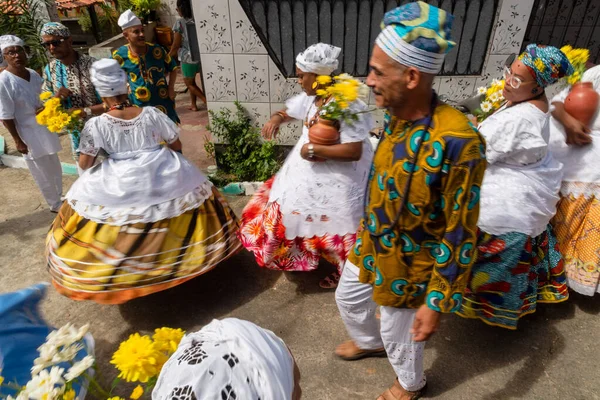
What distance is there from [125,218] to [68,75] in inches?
76.7

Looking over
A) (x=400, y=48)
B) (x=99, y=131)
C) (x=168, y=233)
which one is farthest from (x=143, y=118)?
(x=400, y=48)

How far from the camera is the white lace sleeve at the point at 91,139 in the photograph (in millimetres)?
3066

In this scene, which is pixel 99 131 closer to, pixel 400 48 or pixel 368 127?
pixel 368 127

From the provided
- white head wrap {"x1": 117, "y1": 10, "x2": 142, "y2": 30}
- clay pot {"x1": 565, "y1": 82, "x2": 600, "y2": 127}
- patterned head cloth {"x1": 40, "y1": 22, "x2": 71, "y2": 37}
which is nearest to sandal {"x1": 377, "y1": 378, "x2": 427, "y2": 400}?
clay pot {"x1": 565, "y1": 82, "x2": 600, "y2": 127}

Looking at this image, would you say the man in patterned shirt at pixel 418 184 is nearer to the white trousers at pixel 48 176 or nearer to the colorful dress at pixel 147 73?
the colorful dress at pixel 147 73

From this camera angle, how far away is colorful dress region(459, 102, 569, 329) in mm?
2580

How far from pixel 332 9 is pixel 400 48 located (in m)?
3.05

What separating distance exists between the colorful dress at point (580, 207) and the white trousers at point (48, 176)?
4.78m

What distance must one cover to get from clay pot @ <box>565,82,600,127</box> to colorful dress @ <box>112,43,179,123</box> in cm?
393

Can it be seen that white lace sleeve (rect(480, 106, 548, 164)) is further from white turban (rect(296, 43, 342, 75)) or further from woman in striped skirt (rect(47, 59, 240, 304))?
woman in striped skirt (rect(47, 59, 240, 304))

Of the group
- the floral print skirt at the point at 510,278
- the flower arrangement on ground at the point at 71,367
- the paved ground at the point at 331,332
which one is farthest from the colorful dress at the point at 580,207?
the flower arrangement on ground at the point at 71,367

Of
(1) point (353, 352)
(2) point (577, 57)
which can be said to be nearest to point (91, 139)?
(1) point (353, 352)

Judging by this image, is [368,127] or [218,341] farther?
[368,127]

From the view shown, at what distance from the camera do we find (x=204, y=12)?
4344 millimetres
